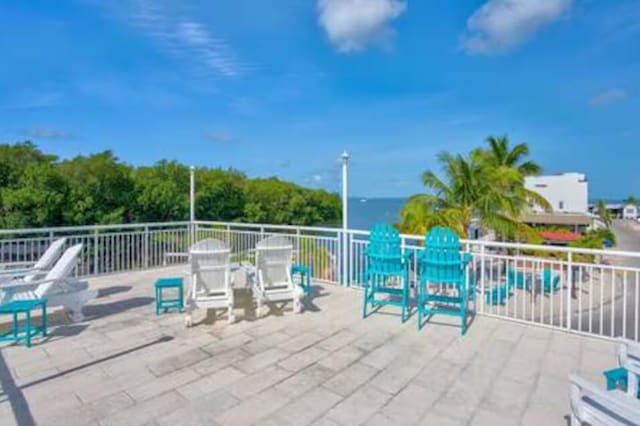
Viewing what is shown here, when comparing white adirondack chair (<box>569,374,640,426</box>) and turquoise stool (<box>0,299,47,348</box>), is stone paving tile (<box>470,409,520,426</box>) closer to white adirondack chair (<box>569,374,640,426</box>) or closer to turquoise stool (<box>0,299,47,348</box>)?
white adirondack chair (<box>569,374,640,426</box>)

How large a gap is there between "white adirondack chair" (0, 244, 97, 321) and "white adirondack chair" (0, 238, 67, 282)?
0.17 m

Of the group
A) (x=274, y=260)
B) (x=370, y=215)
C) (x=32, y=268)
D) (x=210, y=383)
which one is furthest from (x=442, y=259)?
(x=370, y=215)

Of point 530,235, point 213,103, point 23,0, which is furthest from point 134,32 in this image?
point 530,235

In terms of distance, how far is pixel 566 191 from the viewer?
3184 cm

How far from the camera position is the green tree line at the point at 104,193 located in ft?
55.8

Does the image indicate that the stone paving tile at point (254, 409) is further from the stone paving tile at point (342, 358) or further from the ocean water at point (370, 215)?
the ocean water at point (370, 215)

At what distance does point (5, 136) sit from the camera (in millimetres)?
22078

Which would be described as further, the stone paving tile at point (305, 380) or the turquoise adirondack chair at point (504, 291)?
the turquoise adirondack chair at point (504, 291)

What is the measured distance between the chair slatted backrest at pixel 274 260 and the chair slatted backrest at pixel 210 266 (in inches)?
16.8

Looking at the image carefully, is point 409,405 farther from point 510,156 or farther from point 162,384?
point 510,156

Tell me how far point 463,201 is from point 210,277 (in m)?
8.90

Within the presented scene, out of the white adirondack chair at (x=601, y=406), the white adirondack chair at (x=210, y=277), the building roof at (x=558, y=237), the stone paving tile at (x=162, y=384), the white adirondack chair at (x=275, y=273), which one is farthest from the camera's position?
the building roof at (x=558, y=237)

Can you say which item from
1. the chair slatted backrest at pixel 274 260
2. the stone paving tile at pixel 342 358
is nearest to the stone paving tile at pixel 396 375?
the stone paving tile at pixel 342 358

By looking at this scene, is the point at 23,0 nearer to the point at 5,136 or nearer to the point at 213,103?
the point at 213,103
